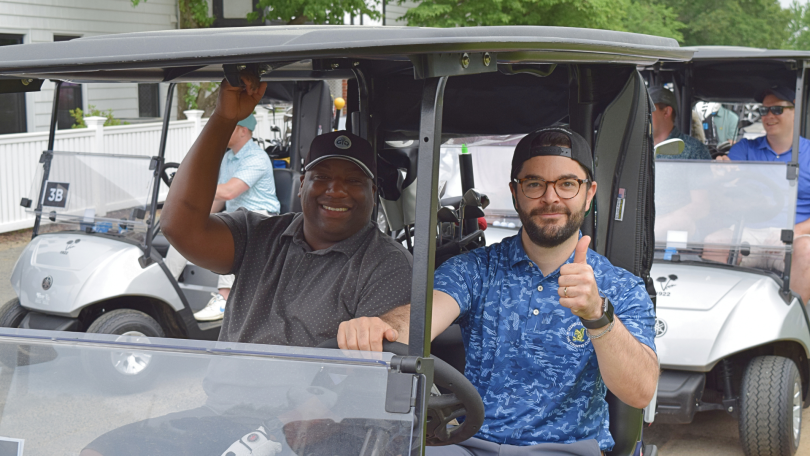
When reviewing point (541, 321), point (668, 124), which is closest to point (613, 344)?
point (541, 321)

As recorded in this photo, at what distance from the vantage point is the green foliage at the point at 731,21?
3081cm

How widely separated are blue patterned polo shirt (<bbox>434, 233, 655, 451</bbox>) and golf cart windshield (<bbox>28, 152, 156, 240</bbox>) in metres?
2.89

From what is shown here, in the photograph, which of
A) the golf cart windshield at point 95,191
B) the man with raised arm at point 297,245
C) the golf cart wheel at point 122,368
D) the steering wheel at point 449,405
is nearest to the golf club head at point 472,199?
the man with raised arm at point 297,245

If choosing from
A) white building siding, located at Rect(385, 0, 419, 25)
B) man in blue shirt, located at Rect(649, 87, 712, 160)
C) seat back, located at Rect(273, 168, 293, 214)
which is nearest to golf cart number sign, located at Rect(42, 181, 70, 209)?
seat back, located at Rect(273, 168, 293, 214)

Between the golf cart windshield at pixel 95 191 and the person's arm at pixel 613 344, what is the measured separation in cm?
334

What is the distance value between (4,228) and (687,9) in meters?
29.0

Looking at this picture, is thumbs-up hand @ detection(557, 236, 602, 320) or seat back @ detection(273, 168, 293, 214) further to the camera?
seat back @ detection(273, 168, 293, 214)

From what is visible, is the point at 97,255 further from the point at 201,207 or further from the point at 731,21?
the point at 731,21

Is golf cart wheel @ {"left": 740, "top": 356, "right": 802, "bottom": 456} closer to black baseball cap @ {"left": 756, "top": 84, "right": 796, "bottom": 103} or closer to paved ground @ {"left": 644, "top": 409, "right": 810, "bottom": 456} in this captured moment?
paved ground @ {"left": 644, "top": 409, "right": 810, "bottom": 456}

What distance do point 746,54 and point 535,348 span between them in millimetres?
2887

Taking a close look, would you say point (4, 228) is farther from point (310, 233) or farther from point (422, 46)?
point (422, 46)

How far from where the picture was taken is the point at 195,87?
13.7 metres

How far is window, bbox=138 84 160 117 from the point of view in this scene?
13891 mm

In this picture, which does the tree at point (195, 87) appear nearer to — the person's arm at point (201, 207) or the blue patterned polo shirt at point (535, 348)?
the person's arm at point (201, 207)
